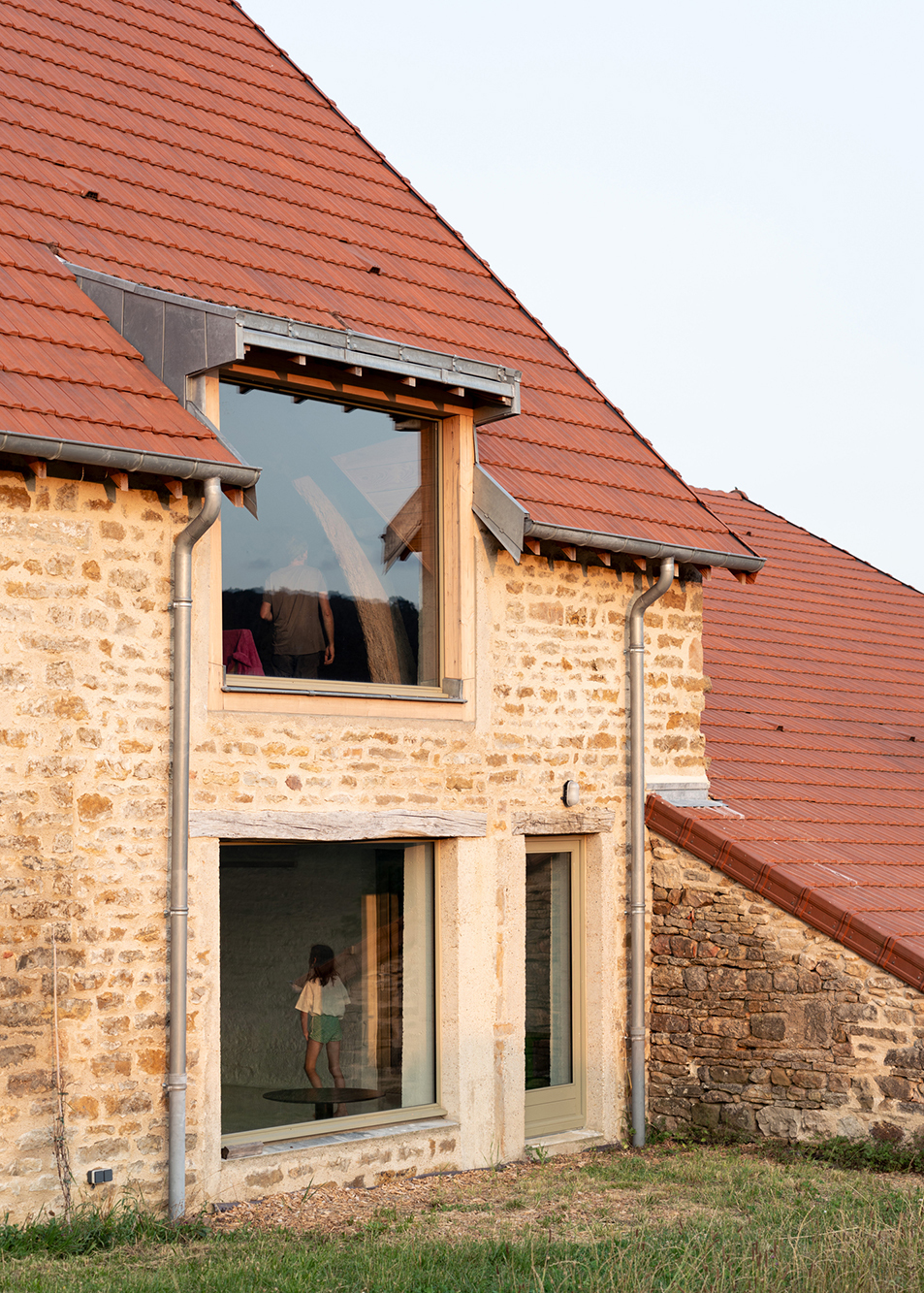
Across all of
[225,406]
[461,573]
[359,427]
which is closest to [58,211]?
[225,406]

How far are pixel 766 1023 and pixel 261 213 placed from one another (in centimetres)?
626

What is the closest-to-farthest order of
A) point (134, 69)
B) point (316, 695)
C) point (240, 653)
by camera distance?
point (240, 653) < point (316, 695) < point (134, 69)

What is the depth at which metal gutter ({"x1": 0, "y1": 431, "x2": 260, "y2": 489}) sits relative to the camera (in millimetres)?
6836

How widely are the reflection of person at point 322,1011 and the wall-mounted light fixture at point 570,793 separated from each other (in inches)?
Result: 73.5

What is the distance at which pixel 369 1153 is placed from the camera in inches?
329

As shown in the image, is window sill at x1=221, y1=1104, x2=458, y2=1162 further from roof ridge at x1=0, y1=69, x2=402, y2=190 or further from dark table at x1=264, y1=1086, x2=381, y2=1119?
roof ridge at x1=0, y1=69, x2=402, y2=190

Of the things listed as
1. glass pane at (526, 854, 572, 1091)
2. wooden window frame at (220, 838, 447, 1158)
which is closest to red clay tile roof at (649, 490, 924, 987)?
glass pane at (526, 854, 572, 1091)

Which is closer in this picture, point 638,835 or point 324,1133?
point 324,1133

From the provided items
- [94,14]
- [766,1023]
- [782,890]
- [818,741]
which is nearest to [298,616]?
[782,890]

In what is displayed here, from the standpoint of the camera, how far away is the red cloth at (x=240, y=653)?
26.8 feet

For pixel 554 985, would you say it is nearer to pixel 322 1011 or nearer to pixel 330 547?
pixel 322 1011

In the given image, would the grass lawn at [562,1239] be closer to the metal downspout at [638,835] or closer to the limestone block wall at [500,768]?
the limestone block wall at [500,768]

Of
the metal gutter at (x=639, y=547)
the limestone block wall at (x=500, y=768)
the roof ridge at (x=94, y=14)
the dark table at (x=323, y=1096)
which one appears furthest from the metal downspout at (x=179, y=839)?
the roof ridge at (x=94, y=14)

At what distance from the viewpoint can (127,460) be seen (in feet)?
23.6
